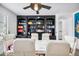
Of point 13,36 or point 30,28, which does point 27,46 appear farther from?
point 30,28

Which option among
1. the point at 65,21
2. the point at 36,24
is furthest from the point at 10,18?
the point at 65,21

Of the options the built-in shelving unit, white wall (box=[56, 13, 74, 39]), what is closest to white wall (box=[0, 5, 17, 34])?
the built-in shelving unit

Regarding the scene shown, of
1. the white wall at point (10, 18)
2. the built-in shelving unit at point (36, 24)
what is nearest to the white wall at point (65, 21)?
the built-in shelving unit at point (36, 24)

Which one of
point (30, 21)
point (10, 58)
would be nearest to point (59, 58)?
point (10, 58)

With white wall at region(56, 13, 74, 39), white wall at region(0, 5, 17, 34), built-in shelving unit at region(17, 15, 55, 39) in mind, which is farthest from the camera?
white wall at region(56, 13, 74, 39)

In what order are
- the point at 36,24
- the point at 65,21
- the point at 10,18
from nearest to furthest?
the point at 10,18 → the point at 36,24 → the point at 65,21

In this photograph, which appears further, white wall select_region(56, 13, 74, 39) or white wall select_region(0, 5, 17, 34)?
white wall select_region(56, 13, 74, 39)

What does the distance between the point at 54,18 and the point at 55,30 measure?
0.32 meters

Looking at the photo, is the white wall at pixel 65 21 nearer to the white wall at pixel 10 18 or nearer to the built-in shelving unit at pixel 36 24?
the built-in shelving unit at pixel 36 24

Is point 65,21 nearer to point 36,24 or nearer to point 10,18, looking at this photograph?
point 36,24

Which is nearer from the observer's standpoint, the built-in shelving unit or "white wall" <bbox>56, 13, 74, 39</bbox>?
the built-in shelving unit

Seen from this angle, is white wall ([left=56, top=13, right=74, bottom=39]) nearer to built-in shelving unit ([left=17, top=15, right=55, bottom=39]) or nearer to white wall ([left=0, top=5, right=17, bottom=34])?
built-in shelving unit ([left=17, top=15, right=55, bottom=39])

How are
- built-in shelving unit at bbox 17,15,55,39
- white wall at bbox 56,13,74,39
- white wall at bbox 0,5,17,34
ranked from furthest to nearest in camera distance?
white wall at bbox 56,13,74,39, built-in shelving unit at bbox 17,15,55,39, white wall at bbox 0,5,17,34

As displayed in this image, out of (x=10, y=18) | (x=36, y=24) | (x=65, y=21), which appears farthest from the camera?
(x=65, y=21)
